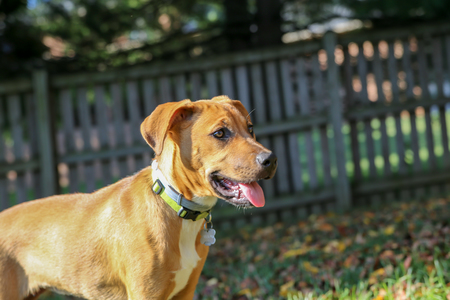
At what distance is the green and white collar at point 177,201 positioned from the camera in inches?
101

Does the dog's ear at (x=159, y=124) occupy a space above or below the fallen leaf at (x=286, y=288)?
above

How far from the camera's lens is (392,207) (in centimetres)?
630

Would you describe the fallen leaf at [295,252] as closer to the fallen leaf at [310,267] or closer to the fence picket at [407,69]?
the fallen leaf at [310,267]

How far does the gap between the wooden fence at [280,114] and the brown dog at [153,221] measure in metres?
3.64

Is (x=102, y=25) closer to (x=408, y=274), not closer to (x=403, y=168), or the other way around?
(x=403, y=168)

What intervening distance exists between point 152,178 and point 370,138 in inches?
193

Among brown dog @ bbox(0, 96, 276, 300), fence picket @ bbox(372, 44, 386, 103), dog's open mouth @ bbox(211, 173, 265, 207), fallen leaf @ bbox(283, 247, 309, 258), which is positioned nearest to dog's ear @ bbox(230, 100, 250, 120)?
brown dog @ bbox(0, 96, 276, 300)

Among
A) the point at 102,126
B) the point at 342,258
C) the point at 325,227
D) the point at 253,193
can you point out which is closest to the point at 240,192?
the point at 253,193

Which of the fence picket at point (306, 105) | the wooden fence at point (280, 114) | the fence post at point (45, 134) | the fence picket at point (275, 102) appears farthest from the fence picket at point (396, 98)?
the fence post at point (45, 134)

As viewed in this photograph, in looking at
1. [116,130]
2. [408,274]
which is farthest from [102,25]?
→ [408,274]

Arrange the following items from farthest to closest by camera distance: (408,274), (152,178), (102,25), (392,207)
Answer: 1. (102,25)
2. (392,207)
3. (408,274)
4. (152,178)

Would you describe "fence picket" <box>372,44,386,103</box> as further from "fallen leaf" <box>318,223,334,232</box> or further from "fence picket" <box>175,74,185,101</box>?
"fence picket" <box>175,74,185,101</box>

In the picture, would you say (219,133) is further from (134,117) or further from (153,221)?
(134,117)

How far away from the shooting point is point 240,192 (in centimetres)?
252
